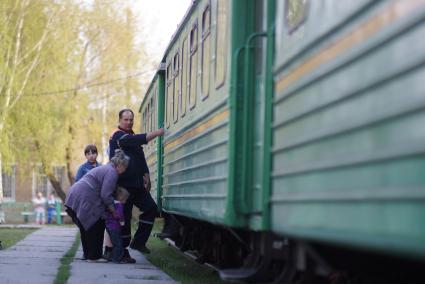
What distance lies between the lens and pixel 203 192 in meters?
8.48

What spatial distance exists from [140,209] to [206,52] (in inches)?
146

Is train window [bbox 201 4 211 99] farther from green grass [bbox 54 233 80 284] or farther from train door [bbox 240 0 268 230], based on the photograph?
green grass [bbox 54 233 80 284]

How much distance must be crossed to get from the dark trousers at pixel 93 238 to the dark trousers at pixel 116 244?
0.40ft

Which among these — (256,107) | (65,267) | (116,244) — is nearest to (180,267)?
(116,244)

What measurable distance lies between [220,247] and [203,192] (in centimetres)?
178

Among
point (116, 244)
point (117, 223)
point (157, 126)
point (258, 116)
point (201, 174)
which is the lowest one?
point (116, 244)

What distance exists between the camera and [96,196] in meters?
11.2

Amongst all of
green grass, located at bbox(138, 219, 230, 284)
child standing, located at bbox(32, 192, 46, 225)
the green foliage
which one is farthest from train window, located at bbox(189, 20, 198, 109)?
child standing, located at bbox(32, 192, 46, 225)

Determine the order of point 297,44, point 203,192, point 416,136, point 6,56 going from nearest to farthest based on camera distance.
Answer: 1. point 416,136
2. point 297,44
3. point 203,192
4. point 6,56

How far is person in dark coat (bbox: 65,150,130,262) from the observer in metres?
11.1

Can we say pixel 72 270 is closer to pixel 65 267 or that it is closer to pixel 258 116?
pixel 65 267

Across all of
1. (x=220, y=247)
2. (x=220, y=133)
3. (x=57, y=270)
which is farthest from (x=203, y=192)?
(x=57, y=270)

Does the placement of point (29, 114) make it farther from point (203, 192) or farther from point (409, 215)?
point (409, 215)

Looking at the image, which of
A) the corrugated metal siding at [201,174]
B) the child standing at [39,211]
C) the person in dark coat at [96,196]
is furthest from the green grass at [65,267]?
the child standing at [39,211]
